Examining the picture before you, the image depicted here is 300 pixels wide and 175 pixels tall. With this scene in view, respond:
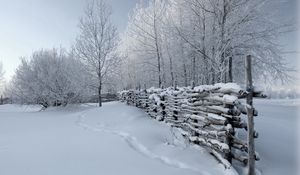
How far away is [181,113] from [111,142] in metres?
2.89

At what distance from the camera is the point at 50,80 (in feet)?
59.6

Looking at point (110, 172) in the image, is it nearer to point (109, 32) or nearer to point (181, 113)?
point (181, 113)

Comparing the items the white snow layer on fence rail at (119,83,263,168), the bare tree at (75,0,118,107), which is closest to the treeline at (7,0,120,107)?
the bare tree at (75,0,118,107)

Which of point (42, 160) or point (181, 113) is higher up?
point (181, 113)

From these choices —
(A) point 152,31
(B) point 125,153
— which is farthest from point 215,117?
(A) point 152,31

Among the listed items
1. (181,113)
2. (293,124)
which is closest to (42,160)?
(181,113)

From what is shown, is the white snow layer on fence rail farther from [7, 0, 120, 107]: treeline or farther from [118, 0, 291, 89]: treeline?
[7, 0, 120, 107]: treeline

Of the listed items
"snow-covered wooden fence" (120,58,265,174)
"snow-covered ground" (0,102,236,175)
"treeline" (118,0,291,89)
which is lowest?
"snow-covered ground" (0,102,236,175)

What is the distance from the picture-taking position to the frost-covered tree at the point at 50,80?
1820 centimetres

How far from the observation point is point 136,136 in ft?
23.5

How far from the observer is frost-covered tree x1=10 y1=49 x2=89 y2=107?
18203 millimetres

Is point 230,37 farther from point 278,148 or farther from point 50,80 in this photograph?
point 50,80

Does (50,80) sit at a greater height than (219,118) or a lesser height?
greater

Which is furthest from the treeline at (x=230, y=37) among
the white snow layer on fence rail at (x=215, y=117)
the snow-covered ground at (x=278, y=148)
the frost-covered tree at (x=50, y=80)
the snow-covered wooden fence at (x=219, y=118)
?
the frost-covered tree at (x=50, y=80)
